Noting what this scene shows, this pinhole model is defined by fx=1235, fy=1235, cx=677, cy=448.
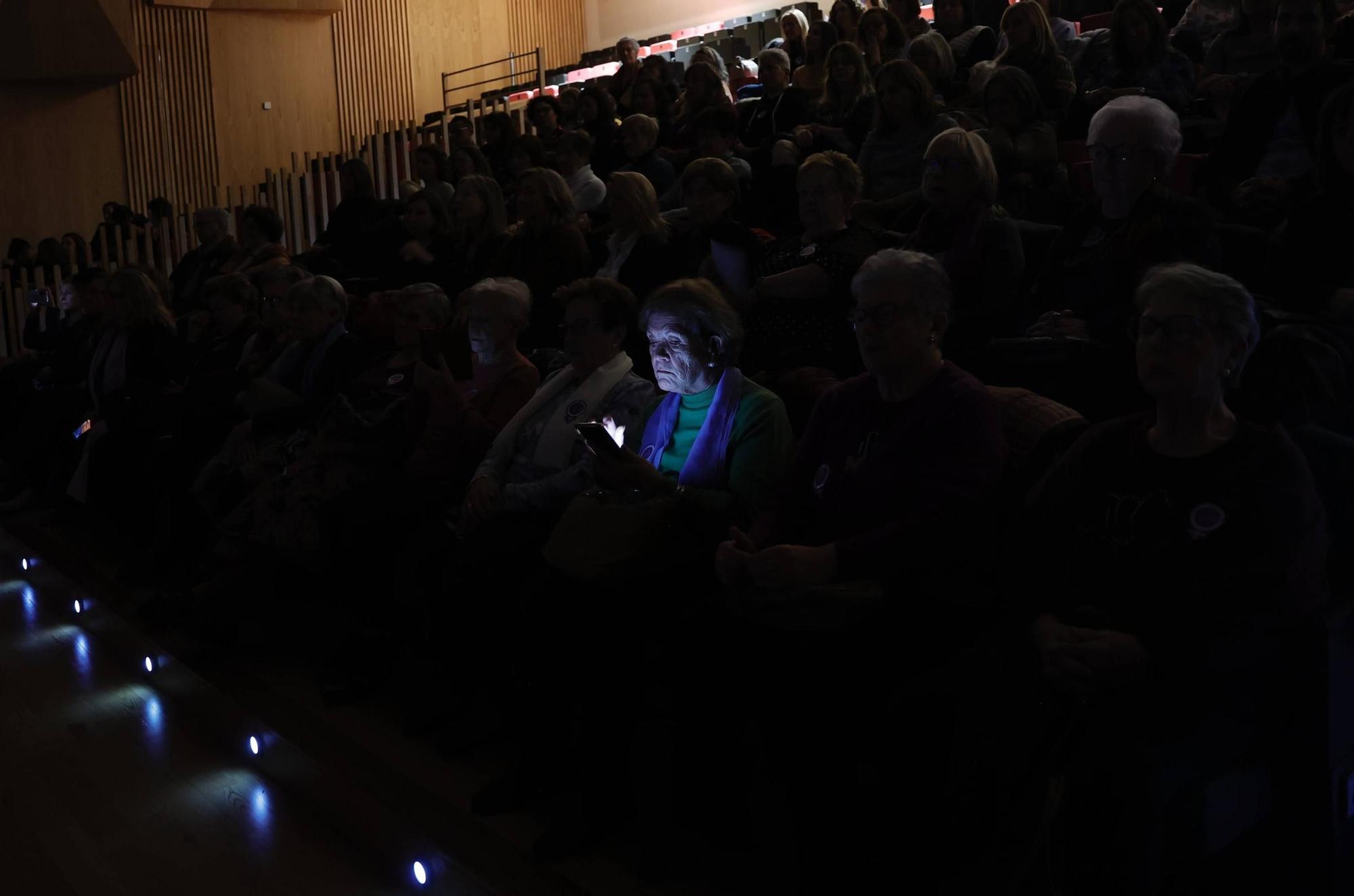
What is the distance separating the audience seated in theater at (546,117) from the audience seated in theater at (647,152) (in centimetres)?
170

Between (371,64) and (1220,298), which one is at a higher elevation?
(371,64)

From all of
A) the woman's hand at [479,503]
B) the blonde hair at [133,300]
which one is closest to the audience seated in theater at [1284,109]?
the woman's hand at [479,503]

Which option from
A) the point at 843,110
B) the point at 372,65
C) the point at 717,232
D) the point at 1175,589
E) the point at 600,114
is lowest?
the point at 1175,589

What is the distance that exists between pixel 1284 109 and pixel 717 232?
A: 141 cm

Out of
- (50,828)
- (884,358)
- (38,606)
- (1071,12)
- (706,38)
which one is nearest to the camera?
(884,358)

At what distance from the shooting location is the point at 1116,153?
7.75ft

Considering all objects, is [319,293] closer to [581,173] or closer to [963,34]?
[581,173]

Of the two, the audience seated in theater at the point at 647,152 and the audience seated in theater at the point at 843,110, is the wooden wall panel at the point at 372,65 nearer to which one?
the audience seated in theater at the point at 647,152

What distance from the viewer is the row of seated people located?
4.85 feet

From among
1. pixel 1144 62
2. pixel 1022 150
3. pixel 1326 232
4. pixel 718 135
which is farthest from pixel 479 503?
pixel 1144 62

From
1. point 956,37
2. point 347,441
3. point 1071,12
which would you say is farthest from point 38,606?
point 1071,12

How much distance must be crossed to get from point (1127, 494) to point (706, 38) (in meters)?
9.49

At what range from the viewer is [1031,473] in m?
1.81

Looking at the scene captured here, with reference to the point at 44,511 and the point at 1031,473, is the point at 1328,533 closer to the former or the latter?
the point at 1031,473
